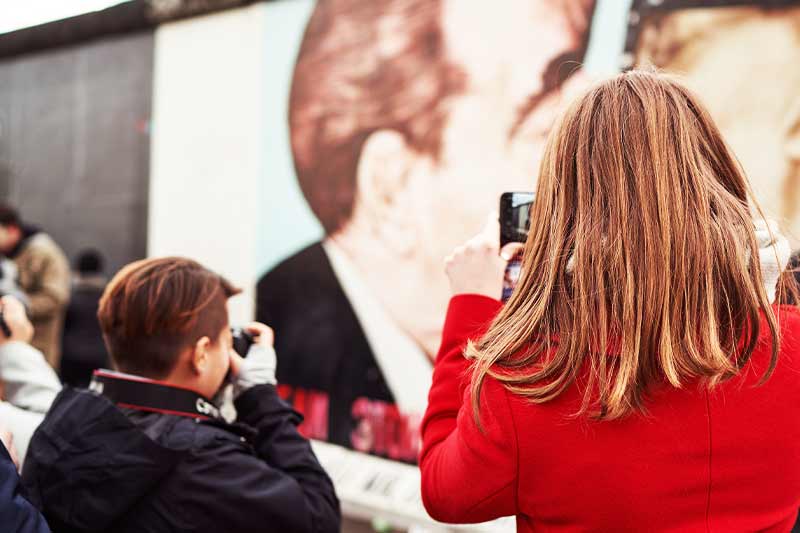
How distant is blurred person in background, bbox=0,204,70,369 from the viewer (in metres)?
4.61

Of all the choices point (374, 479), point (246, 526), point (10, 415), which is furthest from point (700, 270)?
point (374, 479)

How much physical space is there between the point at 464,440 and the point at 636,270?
0.34 m

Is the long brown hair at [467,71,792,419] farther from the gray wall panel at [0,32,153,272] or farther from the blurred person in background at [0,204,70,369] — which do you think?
the blurred person in background at [0,204,70,369]

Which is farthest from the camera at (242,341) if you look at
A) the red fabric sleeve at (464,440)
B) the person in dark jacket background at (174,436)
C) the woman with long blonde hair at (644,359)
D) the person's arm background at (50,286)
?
the person's arm background at (50,286)

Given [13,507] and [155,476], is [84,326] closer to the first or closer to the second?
[155,476]

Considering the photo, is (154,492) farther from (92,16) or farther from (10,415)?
(92,16)

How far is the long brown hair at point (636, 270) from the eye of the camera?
0.98 metres

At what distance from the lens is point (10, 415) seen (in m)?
1.77

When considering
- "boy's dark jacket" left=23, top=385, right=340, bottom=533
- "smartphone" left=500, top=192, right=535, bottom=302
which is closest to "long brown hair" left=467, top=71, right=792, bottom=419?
"smartphone" left=500, top=192, right=535, bottom=302

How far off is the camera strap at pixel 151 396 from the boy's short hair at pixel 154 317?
0.27ft

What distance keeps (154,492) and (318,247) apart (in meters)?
2.29

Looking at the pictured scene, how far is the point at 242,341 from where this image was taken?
1830mm

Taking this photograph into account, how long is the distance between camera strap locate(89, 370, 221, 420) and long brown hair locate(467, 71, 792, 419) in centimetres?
82

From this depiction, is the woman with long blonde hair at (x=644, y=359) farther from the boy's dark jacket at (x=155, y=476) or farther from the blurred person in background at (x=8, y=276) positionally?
the blurred person in background at (x=8, y=276)
